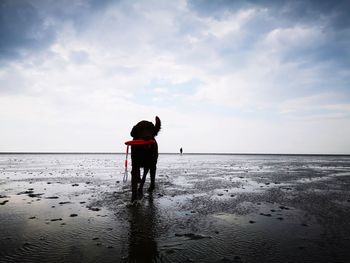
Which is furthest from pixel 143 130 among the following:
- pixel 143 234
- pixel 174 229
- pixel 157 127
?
pixel 143 234

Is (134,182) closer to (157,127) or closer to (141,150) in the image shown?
(141,150)

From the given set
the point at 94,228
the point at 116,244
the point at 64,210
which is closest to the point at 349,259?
the point at 116,244

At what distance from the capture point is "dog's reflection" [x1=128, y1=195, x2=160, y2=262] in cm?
320

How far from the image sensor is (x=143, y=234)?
159 inches

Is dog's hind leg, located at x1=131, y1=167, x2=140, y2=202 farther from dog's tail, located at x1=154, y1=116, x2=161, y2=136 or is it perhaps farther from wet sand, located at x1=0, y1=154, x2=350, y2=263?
dog's tail, located at x1=154, y1=116, x2=161, y2=136

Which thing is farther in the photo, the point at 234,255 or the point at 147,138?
the point at 147,138

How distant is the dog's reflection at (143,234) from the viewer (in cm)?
320

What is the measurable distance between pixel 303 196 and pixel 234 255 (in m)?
5.49

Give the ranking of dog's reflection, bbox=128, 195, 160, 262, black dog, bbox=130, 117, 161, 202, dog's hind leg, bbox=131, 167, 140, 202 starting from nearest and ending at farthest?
dog's reflection, bbox=128, 195, 160, 262 → dog's hind leg, bbox=131, 167, 140, 202 → black dog, bbox=130, 117, 161, 202

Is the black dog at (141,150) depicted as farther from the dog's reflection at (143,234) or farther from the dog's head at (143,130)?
the dog's reflection at (143,234)

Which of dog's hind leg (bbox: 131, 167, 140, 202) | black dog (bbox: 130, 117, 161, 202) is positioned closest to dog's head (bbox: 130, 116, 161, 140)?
black dog (bbox: 130, 117, 161, 202)

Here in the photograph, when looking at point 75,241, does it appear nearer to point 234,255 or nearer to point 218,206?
point 234,255

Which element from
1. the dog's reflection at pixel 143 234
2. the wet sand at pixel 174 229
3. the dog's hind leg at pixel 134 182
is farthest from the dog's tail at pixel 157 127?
the dog's reflection at pixel 143 234

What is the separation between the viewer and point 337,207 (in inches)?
239
